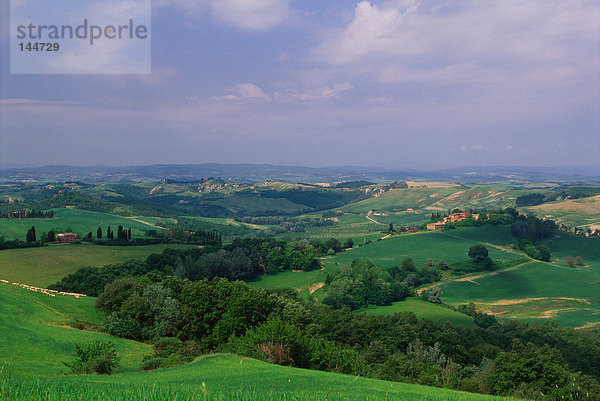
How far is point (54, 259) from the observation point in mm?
90625

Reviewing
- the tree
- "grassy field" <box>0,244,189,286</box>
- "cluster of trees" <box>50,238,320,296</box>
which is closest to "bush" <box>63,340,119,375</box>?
"cluster of trees" <box>50,238,320,296</box>

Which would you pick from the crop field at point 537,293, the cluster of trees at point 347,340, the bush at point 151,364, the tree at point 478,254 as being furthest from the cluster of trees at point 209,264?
the tree at point 478,254

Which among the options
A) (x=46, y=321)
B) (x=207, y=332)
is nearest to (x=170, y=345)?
(x=207, y=332)

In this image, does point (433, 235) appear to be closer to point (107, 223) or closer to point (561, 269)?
point (561, 269)

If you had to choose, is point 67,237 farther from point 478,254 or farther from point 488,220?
point 488,220

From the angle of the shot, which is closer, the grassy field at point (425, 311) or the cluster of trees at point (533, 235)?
the grassy field at point (425, 311)

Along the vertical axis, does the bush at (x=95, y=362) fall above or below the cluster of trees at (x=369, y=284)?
above

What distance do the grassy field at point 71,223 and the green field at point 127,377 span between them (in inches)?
3172

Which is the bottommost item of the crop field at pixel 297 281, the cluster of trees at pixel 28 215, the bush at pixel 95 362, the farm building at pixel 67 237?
the crop field at pixel 297 281

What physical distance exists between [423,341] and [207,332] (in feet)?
91.8

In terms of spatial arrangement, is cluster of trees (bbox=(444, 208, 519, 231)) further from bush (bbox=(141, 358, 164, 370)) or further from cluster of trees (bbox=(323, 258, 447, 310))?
bush (bbox=(141, 358, 164, 370))

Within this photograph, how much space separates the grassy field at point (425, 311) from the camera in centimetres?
7488

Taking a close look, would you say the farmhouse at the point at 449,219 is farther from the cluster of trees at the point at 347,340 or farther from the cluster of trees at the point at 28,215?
the cluster of trees at the point at 28,215

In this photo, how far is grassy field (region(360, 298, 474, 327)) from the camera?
74875mm
